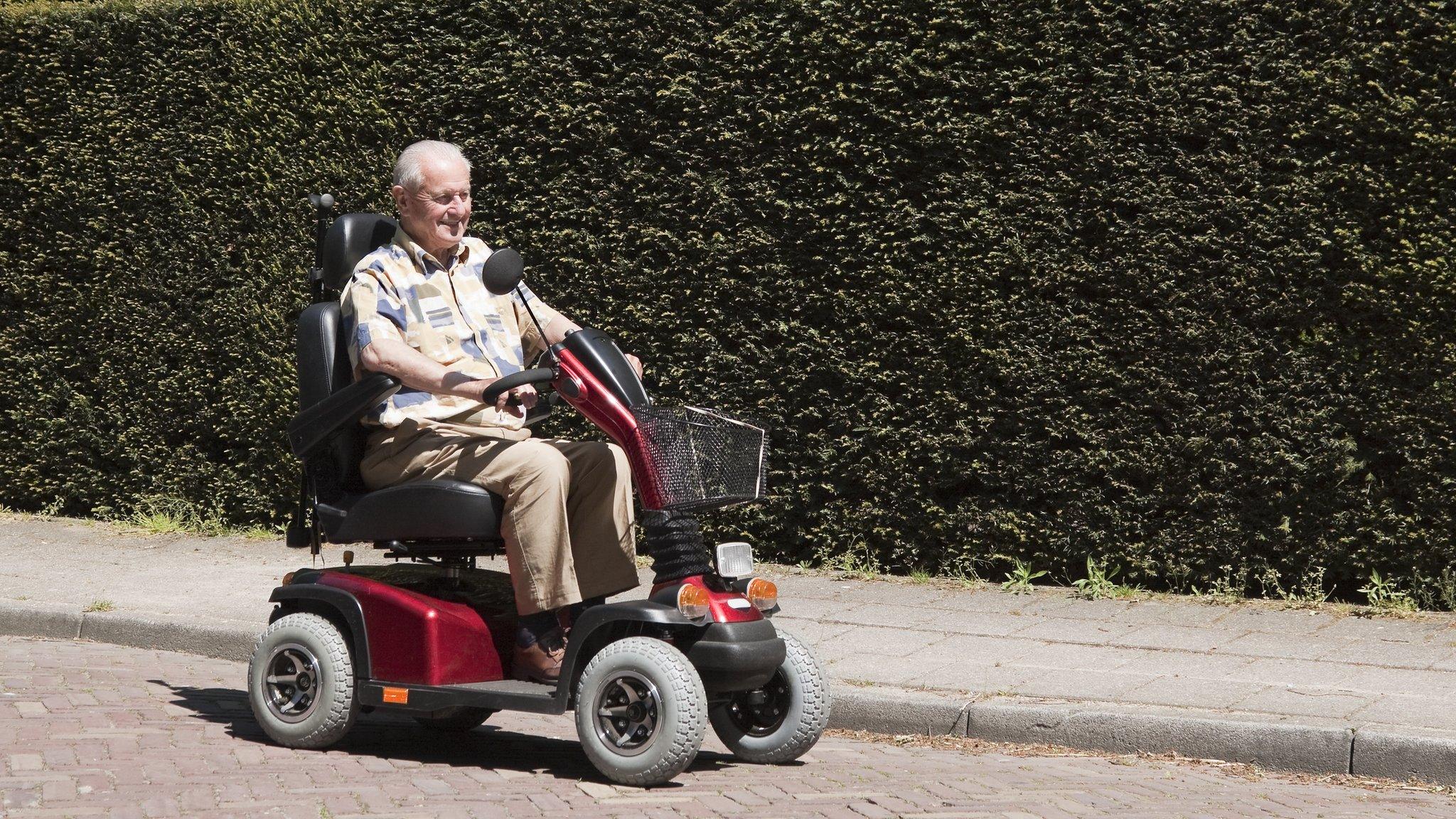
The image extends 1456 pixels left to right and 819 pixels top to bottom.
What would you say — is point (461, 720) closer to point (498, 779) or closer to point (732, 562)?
point (498, 779)

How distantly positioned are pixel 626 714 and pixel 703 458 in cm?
74

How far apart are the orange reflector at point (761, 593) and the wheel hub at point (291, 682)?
1347 mm

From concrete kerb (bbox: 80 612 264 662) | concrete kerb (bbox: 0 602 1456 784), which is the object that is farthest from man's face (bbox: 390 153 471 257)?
concrete kerb (bbox: 80 612 264 662)

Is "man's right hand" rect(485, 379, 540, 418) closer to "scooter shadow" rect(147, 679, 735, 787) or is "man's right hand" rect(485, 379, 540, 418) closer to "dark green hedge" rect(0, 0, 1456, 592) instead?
"scooter shadow" rect(147, 679, 735, 787)

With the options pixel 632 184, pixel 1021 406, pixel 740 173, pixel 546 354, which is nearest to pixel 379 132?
pixel 632 184

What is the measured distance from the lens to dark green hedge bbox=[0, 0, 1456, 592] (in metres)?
6.70

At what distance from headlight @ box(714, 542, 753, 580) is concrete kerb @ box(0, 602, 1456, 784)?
1.21m

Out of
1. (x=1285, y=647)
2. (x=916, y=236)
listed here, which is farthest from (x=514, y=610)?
(x=916, y=236)

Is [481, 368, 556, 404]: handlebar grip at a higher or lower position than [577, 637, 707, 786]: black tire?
higher

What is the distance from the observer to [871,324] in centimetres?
751

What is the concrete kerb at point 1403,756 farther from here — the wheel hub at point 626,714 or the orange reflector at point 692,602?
the wheel hub at point 626,714

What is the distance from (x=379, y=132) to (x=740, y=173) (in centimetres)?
223

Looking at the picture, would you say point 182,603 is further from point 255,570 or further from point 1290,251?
point 1290,251

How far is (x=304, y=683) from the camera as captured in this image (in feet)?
15.4
